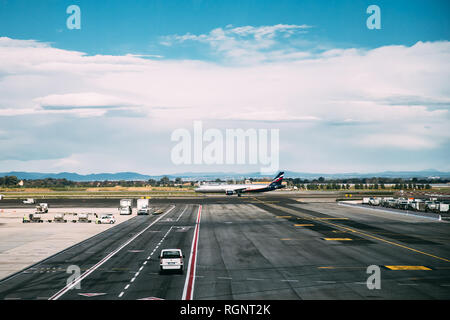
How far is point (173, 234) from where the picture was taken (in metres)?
57.9

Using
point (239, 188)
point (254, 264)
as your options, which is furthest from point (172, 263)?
point (239, 188)

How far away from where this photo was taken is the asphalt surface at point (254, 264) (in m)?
28.5

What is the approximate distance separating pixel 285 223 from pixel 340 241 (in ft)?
63.9

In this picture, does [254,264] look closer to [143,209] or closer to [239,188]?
[143,209]

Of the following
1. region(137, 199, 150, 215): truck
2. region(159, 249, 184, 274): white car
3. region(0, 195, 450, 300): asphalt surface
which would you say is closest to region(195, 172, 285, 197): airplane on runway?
region(137, 199, 150, 215): truck

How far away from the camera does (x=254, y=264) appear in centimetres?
3800

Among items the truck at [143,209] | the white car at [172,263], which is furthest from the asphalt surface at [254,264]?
the truck at [143,209]

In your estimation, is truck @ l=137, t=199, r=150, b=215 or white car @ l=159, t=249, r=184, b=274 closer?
white car @ l=159, t=249, r=184, b=274

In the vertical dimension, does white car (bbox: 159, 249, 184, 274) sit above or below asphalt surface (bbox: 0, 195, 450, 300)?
above

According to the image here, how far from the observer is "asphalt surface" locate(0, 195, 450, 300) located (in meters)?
28.5

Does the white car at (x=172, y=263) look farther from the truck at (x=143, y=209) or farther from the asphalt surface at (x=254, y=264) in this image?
the truck at (x=143, y=209)

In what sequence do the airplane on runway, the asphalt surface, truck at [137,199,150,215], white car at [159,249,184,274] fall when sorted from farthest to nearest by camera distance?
the airplane on runway → truck at [137,199,150,215] → white car at [159,249,184,274] → the asphalt surface

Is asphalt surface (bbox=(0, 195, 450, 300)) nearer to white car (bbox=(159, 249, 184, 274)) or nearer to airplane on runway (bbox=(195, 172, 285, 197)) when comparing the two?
white car (bbox=(159, 249, 184, 274))
